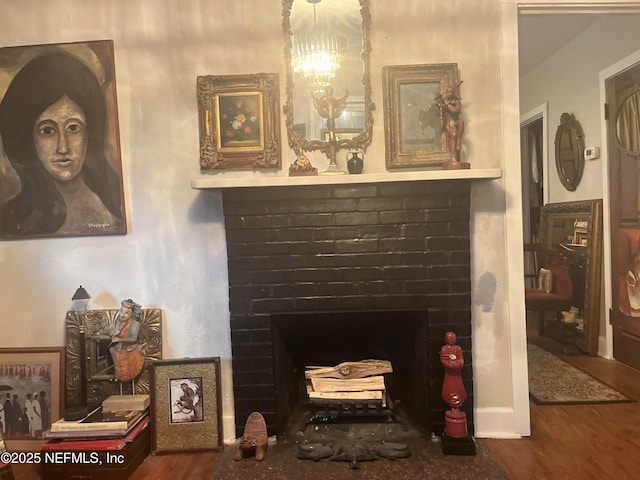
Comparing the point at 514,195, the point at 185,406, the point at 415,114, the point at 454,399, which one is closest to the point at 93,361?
the point at 185,406

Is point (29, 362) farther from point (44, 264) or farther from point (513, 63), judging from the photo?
point (513, 63)

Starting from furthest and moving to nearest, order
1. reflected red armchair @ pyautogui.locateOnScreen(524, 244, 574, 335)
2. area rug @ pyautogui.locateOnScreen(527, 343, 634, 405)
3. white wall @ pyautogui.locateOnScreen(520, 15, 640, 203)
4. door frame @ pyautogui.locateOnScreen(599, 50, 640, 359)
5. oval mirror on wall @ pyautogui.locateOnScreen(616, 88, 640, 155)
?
reflected red armchair @ pyautogui.locateOnScreen(524, 244, 574, 335) → door frame @ pyautogui.locateOnScreen(599, 50, 640, 359) → white wall @ pyautogui.locateOnScreen(520, 15, 640, 203) → oval mirror on wall @ pyautogui.locateOnScreen(616, 88, 640, 155) → area rug @ pyautogui.locateOnScreen(527, 343, 634, 405)

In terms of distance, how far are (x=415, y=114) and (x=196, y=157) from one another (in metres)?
1.13

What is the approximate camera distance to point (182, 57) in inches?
95.8

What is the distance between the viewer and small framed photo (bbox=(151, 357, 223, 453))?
240cm

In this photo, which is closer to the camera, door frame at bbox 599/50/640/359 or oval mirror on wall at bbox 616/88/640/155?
oval mirror on wall at bbox 616/88/640/155

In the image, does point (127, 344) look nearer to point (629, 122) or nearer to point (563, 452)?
point (563, 452)

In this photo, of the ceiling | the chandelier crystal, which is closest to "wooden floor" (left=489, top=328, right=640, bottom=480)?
the chandelier crystal

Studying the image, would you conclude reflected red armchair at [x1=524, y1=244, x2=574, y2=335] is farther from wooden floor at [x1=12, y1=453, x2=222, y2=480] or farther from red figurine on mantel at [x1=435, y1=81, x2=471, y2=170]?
wooden floor at [x1=12, y1=453, x2=222, y2=480]

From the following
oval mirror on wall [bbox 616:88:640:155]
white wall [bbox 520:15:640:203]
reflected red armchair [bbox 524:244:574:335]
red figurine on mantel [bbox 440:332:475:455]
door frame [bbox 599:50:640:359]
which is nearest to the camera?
red figurine on mantel [bbox 440:332:475:455]

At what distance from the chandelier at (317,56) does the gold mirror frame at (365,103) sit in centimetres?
5

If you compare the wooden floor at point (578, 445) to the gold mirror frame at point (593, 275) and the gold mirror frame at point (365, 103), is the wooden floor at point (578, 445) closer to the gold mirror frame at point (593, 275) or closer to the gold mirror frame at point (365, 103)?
the gold mirror frame at point (593, 275)

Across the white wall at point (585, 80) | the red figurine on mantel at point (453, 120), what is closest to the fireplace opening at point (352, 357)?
the red figurine on mantel at point (453, 120)

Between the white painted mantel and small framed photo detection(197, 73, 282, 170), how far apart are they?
243mm
